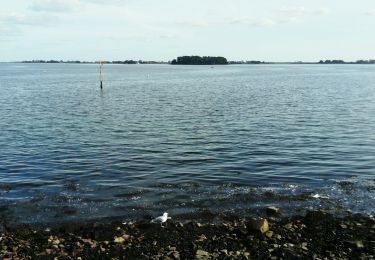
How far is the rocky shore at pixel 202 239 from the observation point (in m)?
16.8

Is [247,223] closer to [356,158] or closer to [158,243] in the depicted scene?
[158,243]

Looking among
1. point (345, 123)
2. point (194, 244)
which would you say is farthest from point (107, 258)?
point (345, 123)

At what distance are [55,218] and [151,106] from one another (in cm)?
4842

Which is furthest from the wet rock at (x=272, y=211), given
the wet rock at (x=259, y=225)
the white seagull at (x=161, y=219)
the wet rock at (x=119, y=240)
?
the wet rock at (x=119, y=240)

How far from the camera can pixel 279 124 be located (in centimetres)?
4981

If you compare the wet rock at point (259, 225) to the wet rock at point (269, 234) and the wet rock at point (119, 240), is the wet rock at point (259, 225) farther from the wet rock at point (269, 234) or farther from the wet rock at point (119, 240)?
the wet rock at point (119, 240)

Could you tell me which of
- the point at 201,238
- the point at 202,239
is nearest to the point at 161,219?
the point at 201,238

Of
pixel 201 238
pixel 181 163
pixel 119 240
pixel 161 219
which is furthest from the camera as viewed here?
pixel 181 163

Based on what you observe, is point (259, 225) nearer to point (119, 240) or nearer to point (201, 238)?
point (201, 238)

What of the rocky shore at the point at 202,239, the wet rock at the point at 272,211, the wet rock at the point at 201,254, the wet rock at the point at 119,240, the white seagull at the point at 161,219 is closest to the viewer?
the wet rock at the point at 201,254

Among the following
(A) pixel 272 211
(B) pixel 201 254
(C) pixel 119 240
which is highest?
(B) pixel 201 254

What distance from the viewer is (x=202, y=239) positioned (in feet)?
59.8

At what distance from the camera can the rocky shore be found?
16.8 m

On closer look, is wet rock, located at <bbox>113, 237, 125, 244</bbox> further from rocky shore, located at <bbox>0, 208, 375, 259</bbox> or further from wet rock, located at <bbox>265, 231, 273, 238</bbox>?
wet rock, located at <bbox>265, 231, 273, 238</bbox>
